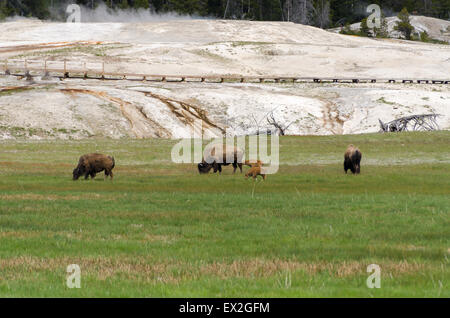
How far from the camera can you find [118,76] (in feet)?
263

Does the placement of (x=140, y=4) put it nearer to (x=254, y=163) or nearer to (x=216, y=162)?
(x=216, y=162)

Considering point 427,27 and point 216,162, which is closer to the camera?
point 216,162

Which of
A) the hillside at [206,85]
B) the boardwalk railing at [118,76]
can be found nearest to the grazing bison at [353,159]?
the hillside at [206,85]

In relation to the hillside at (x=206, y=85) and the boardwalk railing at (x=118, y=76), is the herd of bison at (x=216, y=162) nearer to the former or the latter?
the hillside at (x=206, y=85)

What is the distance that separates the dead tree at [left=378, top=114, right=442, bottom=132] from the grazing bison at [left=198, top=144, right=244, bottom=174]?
28.1 meters

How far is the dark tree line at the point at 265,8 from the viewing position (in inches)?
5704

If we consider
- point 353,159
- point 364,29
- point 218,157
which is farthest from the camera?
point 364,29

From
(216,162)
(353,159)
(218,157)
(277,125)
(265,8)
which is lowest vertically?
(277,125)

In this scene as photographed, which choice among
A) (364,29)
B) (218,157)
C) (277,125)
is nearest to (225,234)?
(218,157)

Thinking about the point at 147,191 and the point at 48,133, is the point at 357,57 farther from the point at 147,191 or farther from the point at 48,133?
the point at 147,191

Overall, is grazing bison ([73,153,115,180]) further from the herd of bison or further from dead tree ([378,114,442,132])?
dead tree ([378,114,442,132])

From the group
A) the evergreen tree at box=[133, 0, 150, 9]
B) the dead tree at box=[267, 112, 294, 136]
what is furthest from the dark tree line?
the dead tree at box=[267, 112, 294, 136]

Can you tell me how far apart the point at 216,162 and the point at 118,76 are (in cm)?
4777

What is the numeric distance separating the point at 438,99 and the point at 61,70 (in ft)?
121
